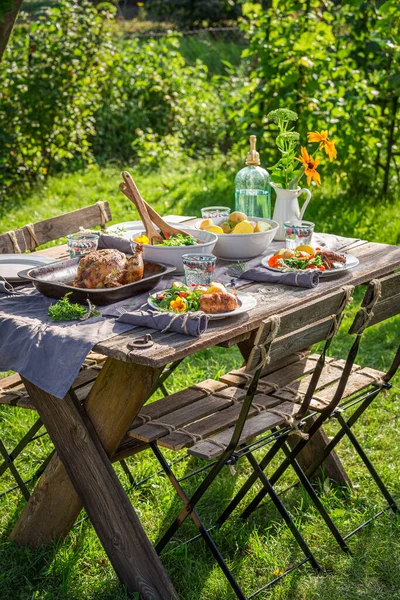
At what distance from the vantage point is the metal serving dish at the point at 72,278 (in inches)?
113

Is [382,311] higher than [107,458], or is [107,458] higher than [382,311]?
[382,311]

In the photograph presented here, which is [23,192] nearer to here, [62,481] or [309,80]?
[309,80]

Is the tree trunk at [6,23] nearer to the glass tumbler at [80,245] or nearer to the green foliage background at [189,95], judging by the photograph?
the glass tumbler at [80,245]

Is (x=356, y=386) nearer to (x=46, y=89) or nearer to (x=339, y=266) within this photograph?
(x=339, y=266)

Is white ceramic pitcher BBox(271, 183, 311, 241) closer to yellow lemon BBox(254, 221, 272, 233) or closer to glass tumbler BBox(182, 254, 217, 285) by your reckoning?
yellow lemon BBox(254, 221, 272, 233)

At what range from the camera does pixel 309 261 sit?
3238 mm

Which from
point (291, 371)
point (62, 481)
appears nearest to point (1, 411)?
point (62, 481)

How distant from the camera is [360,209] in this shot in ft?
24.5

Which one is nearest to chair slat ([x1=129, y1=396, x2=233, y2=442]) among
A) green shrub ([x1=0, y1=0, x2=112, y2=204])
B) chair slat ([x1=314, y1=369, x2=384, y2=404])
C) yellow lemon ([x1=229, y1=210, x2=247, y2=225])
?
chair slat ([x1=314, y1=369, x2=384, y2=404])

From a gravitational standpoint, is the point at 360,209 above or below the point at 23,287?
below

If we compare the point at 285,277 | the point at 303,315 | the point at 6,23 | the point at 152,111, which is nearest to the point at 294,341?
the point at 303,315

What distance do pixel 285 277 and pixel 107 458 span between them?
930 millimetres

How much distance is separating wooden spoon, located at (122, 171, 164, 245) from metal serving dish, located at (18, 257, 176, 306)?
210 mm

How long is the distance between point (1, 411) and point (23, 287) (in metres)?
1.42
